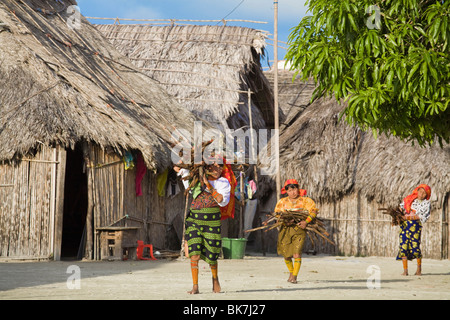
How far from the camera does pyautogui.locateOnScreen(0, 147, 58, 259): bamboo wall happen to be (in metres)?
11.9

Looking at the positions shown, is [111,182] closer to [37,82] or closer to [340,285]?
[37,82]

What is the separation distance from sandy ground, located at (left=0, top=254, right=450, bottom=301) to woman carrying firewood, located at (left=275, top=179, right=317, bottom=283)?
36cm

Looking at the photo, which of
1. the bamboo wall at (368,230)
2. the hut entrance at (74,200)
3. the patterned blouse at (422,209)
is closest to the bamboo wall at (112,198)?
the hut entrance at (74,200)

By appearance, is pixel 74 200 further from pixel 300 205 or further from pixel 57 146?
pixel 300 205

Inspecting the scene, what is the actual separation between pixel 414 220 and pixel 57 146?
6543 mm

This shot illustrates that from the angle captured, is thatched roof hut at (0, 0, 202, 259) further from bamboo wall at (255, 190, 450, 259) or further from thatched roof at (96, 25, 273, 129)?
bamboo wall at (255, 190, 450, 259)

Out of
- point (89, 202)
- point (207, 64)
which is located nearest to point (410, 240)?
point (89, 202)

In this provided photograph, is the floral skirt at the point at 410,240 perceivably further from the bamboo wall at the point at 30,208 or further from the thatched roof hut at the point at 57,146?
the bamboo wall at the point at 30,208

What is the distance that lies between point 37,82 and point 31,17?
3106mm

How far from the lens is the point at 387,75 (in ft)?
22.3

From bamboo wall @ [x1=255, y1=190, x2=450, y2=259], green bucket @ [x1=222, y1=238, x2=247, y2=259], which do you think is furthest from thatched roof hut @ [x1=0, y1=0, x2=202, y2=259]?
bamboo wall @ [x1=255, y1=190, x2=450, y2=259]

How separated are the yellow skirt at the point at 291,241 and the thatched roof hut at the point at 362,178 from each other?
7.52 metres

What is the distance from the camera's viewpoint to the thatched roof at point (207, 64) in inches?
690

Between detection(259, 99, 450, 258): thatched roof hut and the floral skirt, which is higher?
detection(259, 99, 450, 258): thatched roof hut
